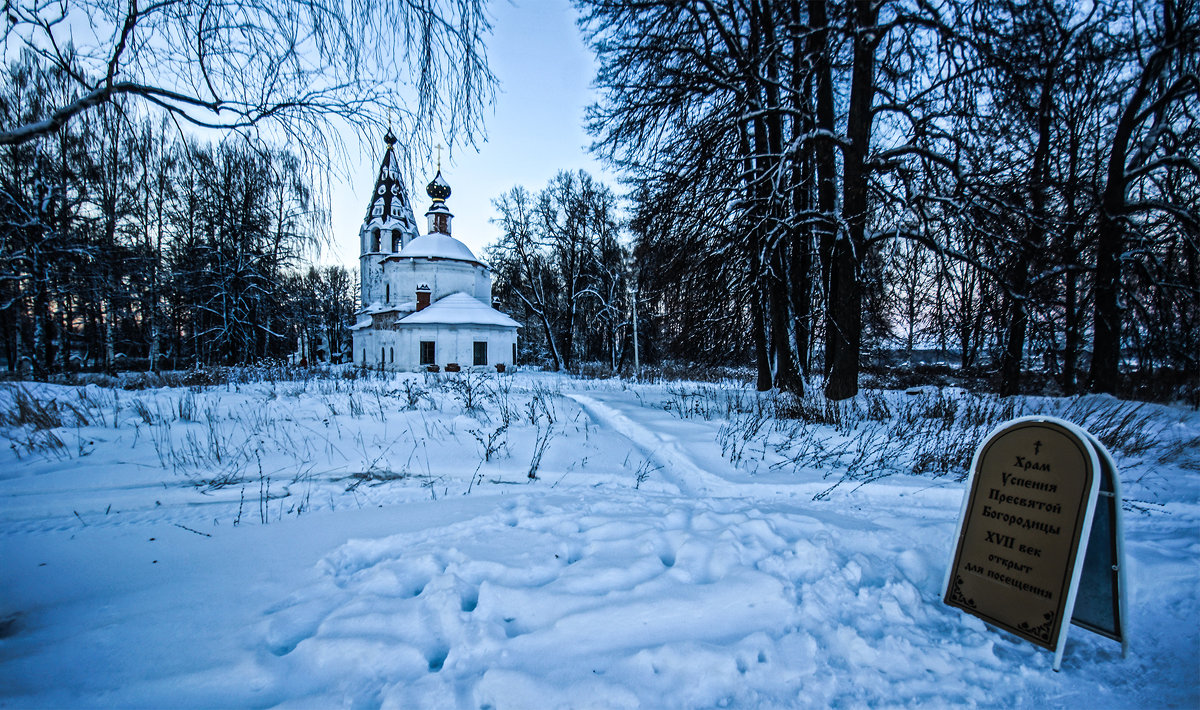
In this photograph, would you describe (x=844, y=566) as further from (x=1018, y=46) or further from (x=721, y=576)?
(x=1018, y=46)

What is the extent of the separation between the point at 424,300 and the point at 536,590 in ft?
99.4

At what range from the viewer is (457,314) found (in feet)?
91.7

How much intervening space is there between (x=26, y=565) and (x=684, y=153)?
31.2 feet

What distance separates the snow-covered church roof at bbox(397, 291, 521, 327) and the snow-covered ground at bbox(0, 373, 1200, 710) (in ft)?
73.8

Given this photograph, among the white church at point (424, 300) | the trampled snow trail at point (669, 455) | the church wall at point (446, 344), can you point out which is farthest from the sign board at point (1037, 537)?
the church wall at point (446, 344)

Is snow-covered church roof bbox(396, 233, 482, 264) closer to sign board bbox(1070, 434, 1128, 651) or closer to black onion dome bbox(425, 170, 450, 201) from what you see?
black onion dome bbox(425, 170, 450, 201)

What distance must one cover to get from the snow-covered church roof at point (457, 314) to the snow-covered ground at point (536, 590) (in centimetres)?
2250

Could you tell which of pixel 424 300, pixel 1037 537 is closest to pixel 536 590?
pixel 1037 537

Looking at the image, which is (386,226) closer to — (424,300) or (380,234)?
(380,234)

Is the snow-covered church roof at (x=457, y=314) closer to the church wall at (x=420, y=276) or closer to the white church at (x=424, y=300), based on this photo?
the white church at (x=424, y=300)

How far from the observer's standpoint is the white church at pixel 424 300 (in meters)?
27.2

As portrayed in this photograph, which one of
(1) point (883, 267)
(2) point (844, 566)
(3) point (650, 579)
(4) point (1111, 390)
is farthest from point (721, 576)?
(4) point (1111, 390)

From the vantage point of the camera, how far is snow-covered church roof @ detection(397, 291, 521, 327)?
1065 inches

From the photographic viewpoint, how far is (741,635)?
1933 mm
